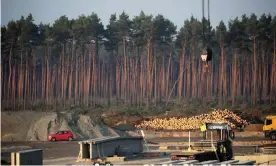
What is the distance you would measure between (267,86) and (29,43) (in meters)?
35.0

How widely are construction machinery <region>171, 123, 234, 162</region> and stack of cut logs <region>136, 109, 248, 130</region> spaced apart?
30874mm

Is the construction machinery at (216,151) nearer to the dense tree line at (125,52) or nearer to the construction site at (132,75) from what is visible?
the construction site at (132,75)

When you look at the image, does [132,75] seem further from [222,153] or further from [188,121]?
[222,153]

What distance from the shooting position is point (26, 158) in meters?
21.8

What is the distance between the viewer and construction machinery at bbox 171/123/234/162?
23.3 m

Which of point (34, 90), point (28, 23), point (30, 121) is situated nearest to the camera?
point (30, 121)

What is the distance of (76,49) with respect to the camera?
90.8 m

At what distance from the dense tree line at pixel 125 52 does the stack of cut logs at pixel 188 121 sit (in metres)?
21.0

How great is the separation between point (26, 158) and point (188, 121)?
40255mm

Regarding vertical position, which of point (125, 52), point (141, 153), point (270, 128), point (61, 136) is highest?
point (125, 52)

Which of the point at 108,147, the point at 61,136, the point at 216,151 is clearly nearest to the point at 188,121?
the point at 61,136

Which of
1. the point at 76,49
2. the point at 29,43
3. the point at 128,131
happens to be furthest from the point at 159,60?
the point at 128,131

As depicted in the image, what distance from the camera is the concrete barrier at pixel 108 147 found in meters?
29.6

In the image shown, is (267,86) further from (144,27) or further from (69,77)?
(69,77)
